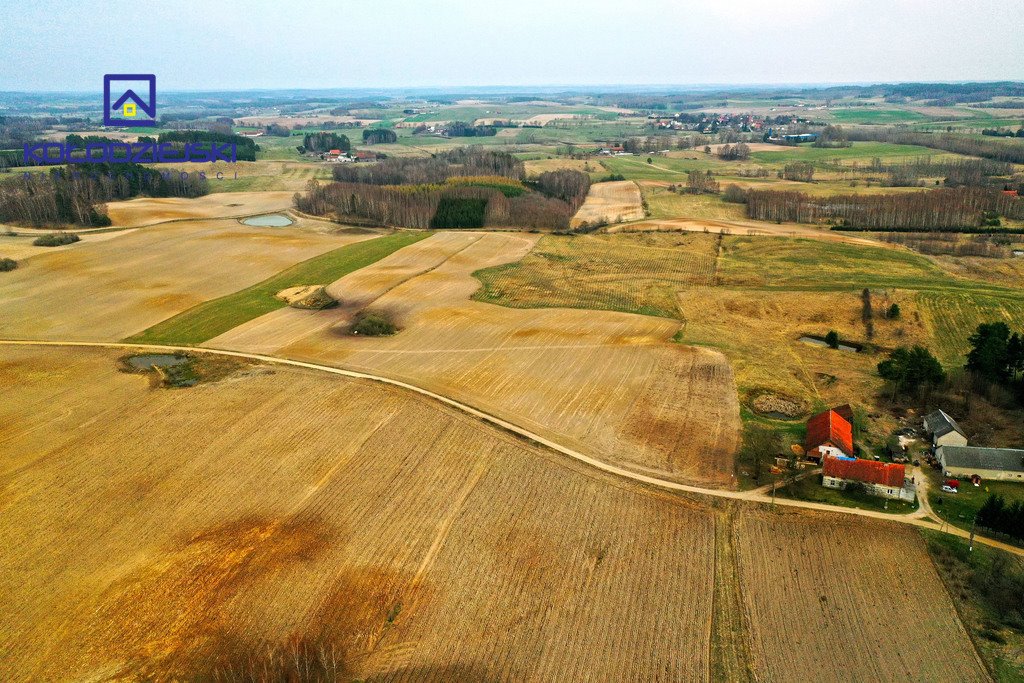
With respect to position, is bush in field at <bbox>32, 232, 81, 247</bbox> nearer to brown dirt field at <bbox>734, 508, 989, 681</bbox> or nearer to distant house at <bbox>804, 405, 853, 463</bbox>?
brown dirt field at <bbox>734, 508, 989, 681</bbox>

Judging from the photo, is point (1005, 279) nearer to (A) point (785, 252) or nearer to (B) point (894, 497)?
(A) point (785, 252)

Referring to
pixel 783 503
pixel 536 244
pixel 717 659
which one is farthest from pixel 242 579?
pixel 536 244

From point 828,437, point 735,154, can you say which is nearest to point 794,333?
point 828,437

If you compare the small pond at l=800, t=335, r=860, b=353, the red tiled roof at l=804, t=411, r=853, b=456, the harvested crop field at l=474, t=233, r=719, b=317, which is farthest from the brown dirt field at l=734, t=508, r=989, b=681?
the harvested crop field at l=474, t=233, r=719, b=317

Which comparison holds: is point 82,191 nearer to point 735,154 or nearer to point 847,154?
point 735,154

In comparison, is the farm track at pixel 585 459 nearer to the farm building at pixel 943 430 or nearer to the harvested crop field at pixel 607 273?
the farm building at pixel 943 430
